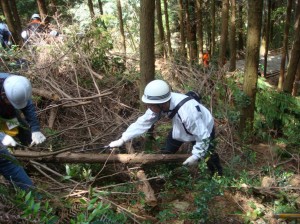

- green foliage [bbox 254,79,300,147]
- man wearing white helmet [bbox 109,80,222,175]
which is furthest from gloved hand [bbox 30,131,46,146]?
green foliage [bbox 254,79,300,147]

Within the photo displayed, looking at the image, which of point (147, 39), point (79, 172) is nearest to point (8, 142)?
point (79, 172)

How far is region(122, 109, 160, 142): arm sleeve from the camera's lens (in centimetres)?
429

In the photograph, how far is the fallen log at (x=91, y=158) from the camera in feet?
13.2

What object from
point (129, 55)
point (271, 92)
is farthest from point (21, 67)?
point (271, 92)

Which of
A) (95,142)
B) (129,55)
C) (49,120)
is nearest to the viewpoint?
(95,142)

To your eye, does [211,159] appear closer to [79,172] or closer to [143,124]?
[143,124]

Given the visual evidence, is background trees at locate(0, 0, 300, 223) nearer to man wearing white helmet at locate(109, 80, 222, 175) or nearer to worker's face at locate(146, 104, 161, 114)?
man wearing white helmet at locate(109, 80, 222, 175)

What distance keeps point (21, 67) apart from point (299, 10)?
785 centimetres

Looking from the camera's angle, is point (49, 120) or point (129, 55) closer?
point (49, 120)

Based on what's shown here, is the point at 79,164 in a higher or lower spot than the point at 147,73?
lower

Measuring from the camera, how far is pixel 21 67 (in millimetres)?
6746

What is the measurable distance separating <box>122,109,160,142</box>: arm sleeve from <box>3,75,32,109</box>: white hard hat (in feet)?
4.63

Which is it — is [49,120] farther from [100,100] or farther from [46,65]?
[46,65]

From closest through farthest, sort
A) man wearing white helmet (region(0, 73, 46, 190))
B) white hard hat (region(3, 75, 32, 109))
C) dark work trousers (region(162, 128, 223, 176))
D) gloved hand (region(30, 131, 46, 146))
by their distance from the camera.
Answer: man wearing white helmet (region(0, 73, 46, 190)) → white hard hat (region(3, 75, 32, 109)) → gloved hand (region(30, 131, 46, 146)) → dark work trousers (region(162, 128, 223, 176))
